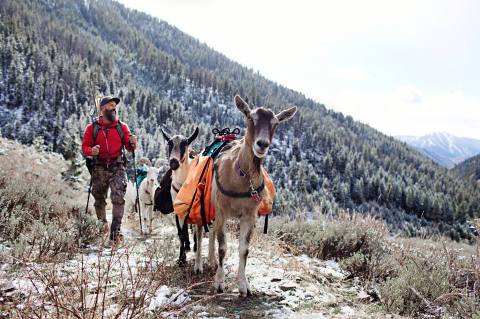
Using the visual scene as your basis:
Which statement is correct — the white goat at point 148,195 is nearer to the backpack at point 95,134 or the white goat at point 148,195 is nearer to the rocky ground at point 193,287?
the backpack at point 95,134

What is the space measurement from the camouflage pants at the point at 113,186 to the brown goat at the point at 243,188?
3.06 meters

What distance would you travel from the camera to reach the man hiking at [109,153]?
704cm

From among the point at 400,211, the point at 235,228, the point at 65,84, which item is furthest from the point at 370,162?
the point at 235,228

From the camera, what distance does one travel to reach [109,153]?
7.19 m

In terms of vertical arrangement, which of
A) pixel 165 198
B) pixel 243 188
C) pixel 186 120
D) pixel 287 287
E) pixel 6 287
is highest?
pixel 186 120

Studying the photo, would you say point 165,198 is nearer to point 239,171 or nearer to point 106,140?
point 106,140

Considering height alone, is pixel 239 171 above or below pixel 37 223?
above

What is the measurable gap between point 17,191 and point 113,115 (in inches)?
87.5

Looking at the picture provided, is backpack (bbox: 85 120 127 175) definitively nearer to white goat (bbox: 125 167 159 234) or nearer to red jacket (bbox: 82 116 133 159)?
red jacket (bbox: 82 116 133 159)

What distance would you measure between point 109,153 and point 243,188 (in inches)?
149

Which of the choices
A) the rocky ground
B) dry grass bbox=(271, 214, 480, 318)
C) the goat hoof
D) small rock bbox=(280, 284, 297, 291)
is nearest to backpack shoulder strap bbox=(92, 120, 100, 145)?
the rocky ground

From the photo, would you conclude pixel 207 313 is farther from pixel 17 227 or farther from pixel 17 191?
pixel 17 191

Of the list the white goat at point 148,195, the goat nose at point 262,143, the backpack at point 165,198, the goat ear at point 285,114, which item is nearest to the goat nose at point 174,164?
the backpack at point 165,198

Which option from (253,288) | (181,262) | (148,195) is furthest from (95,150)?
(253,288)
